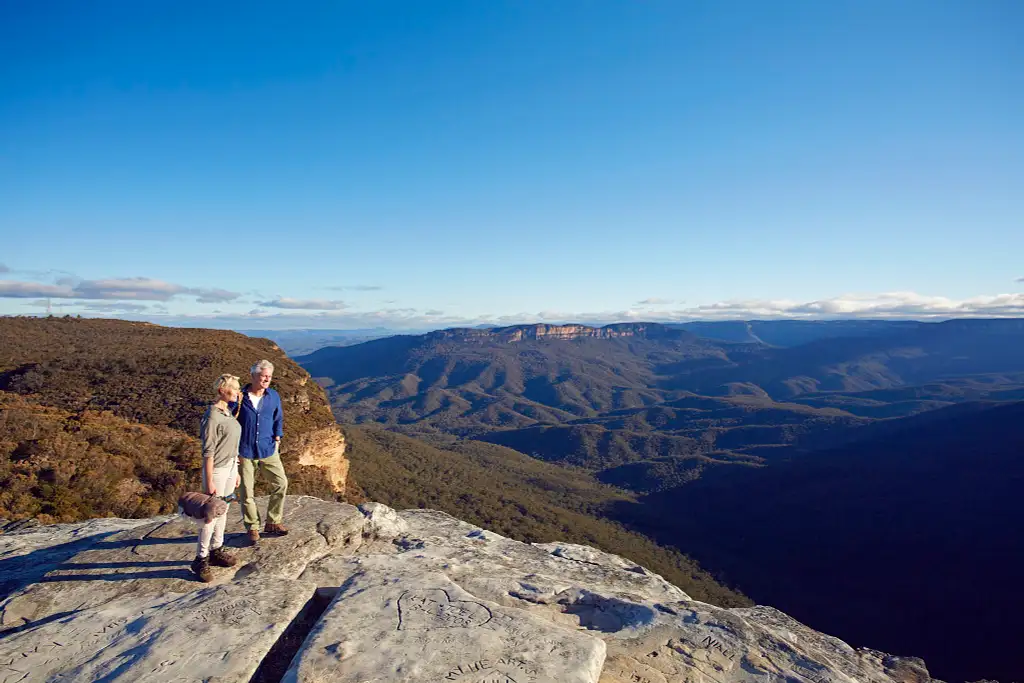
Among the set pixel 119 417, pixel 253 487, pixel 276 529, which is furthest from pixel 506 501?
pixel 253 487

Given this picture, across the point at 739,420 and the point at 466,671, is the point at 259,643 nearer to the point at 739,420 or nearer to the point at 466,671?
the point at 466,671

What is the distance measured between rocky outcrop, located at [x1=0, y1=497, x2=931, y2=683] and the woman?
321 mm

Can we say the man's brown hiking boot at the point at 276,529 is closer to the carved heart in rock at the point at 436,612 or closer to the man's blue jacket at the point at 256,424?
the man's blue jacket at the point at 256,424

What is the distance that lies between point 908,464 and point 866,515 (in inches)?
1027

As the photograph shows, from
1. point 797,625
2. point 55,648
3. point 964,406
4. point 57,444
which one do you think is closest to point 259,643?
point 55,648

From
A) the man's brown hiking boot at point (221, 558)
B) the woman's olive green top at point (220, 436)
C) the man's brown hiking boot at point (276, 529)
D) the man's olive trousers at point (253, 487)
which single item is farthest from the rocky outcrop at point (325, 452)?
the woman's olive green top at point (220, 436)

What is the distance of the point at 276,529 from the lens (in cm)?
838

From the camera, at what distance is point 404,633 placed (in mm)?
5871

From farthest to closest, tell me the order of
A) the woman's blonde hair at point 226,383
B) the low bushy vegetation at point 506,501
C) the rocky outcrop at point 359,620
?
the low bushy vegetation at point 506,501 < the woman's blonde hair at point 226,383 < the rocky outcrop at point 359,620

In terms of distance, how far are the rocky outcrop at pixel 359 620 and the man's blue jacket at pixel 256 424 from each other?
1.68 metres

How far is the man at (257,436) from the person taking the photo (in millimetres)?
7539

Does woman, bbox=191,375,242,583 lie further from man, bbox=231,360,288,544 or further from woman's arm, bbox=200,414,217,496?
man, bbox=231,360,288,544

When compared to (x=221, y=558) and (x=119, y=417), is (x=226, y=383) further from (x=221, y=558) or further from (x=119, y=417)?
(x=119, y=417)

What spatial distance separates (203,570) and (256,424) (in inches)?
84.9
